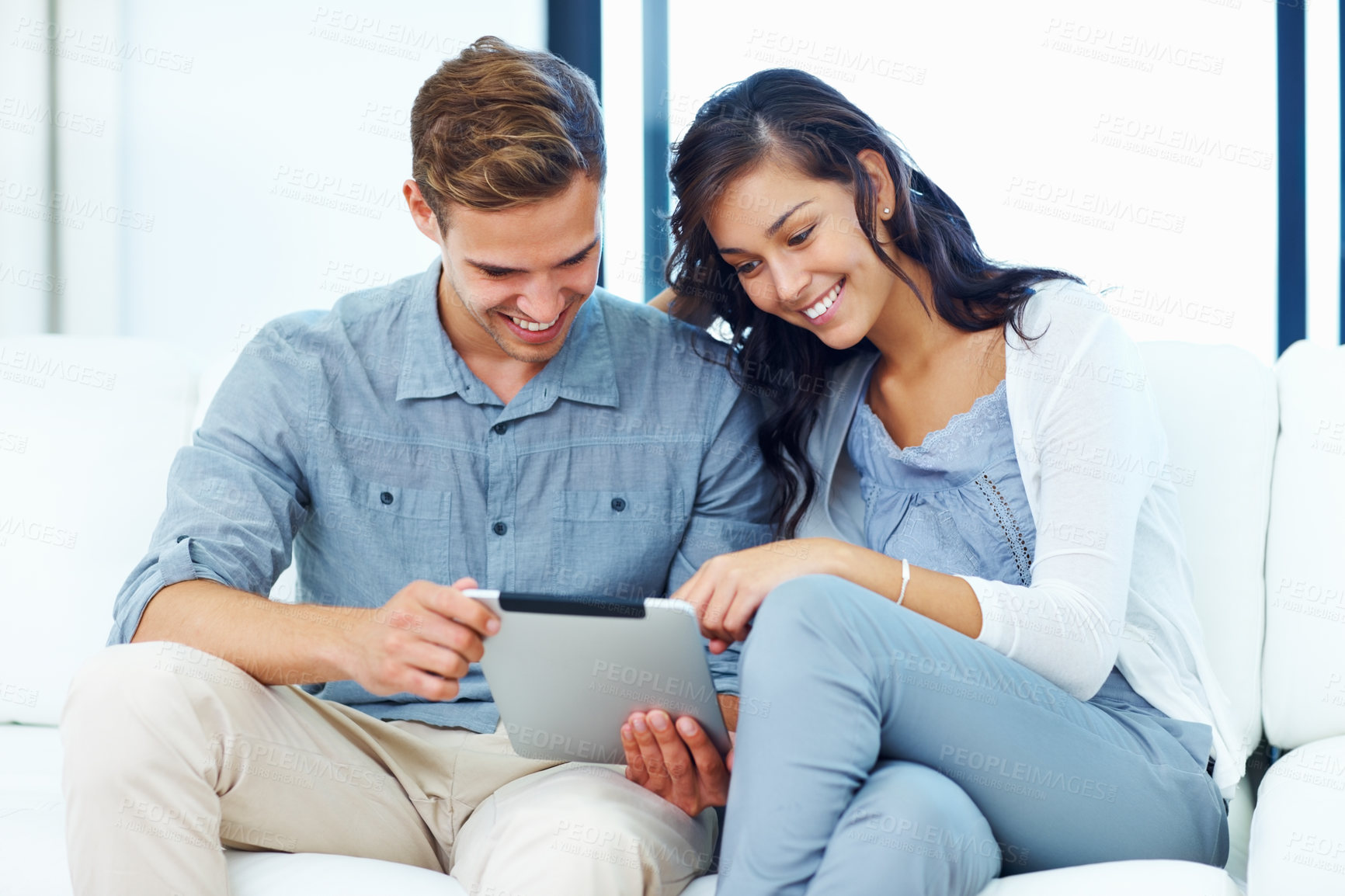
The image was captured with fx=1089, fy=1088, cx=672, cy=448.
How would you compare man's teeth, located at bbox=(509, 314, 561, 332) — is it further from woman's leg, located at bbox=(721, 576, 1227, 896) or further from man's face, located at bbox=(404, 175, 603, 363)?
woman's leg, located at bbox=(721, 576, 1227, 896)

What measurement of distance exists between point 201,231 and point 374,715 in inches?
57.7

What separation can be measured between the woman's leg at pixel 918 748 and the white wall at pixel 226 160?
181 cm

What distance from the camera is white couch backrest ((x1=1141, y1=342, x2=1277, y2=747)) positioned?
1.43 meters

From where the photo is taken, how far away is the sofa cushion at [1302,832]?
3.20ft

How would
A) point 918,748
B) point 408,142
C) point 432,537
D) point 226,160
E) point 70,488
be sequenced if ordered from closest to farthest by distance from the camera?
point 918,748 < point 432,537 < point 70,488 < point 226,160 < point 408,142

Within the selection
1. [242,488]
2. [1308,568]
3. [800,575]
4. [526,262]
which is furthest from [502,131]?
[1308,568]

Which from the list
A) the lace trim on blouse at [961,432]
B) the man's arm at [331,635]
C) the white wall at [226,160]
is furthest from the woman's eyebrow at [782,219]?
the white wall at [226,160]

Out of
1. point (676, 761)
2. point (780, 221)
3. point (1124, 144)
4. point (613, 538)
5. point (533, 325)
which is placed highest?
point (1124, 144)

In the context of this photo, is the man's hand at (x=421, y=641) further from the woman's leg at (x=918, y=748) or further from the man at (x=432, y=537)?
the woman's leg at (x=918, y=748)

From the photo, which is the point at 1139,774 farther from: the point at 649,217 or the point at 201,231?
the point at 201,231

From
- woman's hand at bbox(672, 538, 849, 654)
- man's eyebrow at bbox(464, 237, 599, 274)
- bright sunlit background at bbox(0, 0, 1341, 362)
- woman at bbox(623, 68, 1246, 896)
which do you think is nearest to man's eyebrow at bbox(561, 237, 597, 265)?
man's eyebrow at bbox(464, 237, 599, 274)

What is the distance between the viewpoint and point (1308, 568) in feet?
4.68

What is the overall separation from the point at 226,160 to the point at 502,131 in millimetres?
1372

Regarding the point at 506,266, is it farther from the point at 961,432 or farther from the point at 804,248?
the point at 961,432
